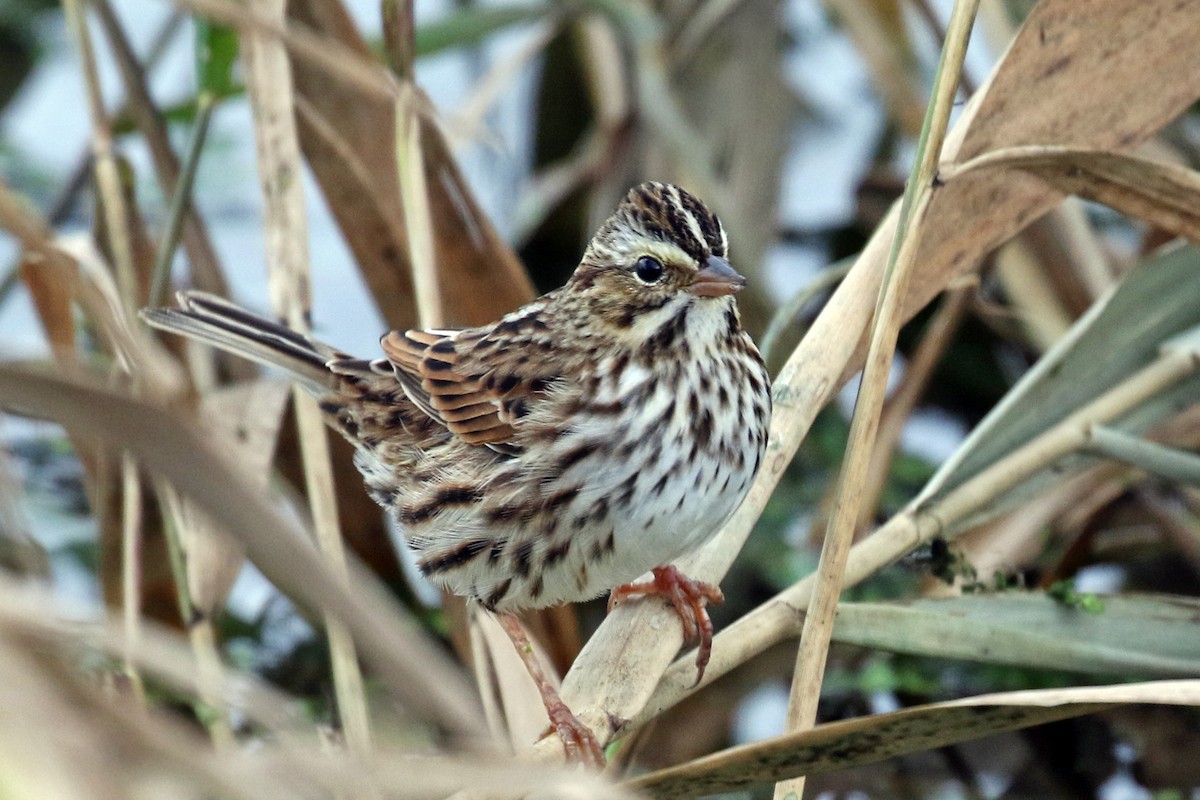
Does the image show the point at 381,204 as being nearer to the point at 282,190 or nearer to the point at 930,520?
the point at 282,190

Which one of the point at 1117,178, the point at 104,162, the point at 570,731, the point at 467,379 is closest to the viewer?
the point at 570,731

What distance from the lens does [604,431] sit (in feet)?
7.41

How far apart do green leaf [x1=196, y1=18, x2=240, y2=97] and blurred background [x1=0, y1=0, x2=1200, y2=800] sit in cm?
6

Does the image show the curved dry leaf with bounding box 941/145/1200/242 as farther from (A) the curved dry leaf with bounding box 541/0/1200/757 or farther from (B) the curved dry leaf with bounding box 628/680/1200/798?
(B) the curved dry leaf with bounding box 628/680/1200/798

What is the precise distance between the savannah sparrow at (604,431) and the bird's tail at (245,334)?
0.29 meters

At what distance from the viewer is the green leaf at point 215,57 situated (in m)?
2.93

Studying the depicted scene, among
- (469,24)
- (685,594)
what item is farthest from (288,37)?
(469,24)

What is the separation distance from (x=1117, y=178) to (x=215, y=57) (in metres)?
1.73

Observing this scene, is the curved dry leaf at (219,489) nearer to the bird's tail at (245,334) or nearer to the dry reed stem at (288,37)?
the dry reed stem at (288,37)

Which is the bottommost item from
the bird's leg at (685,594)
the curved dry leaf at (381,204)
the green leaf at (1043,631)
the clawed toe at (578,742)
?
the clawed toe at (578,742)

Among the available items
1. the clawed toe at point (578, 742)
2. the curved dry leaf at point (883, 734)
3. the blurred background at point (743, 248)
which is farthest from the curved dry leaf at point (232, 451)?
the curved dry leaf at point (883, 734)

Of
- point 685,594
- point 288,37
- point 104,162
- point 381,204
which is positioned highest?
point 104,162

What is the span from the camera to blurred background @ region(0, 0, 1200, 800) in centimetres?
301

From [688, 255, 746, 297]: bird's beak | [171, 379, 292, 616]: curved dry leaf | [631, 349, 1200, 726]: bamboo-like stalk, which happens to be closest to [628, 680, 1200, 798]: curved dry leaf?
[631, 349, 1200, 726]: bamboo-like stalk
